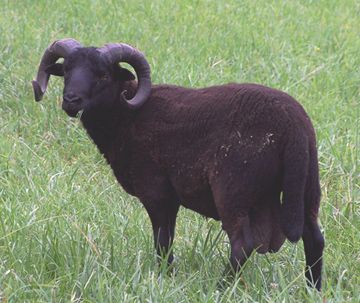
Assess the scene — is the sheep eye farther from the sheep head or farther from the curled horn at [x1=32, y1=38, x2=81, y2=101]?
the curled horn at [x1=32, y1=38, x2=81, y2=101]

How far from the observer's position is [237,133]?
19.1 feet

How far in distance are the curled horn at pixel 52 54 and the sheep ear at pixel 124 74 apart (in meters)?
0.32

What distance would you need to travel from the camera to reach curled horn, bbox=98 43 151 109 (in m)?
6.38

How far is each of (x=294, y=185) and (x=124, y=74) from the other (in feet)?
4.93

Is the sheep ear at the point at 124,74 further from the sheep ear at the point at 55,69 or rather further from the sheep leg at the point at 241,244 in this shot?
the sheep leg at the point at 241,244

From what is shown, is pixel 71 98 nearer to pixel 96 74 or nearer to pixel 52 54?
pixel 96 74

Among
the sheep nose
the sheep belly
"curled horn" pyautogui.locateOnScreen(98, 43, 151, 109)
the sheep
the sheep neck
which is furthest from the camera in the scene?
the sheep neck

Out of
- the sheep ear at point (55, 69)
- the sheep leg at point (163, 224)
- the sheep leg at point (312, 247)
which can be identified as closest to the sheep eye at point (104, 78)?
the sheep ear at point (55, 69)

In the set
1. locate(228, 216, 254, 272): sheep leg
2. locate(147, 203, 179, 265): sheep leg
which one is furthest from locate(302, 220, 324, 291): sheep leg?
locate(147, 203, 179, 265): sheep leg

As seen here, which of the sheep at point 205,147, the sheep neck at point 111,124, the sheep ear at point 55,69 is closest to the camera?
the sheep at point 205,147

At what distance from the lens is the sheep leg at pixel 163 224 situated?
21.0 feet

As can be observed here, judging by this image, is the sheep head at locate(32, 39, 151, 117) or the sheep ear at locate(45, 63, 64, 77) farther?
the sheep ear at locate(45, 63, 64, 77)

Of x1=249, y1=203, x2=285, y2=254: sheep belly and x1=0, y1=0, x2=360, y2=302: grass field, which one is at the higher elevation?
x1=249, y1=203, x2=285, y2=254: sheep belly

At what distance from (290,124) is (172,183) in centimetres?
98
